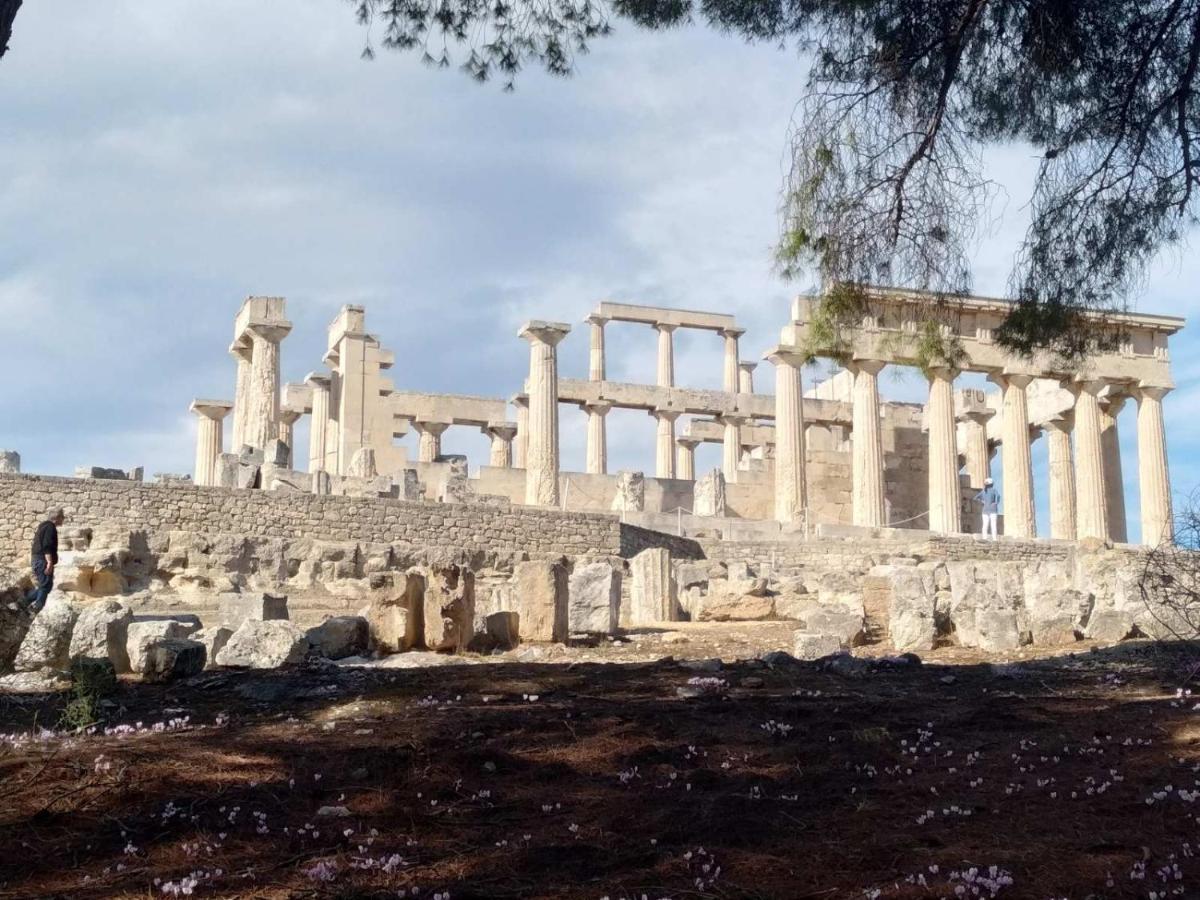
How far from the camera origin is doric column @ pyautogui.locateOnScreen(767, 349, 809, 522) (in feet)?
111

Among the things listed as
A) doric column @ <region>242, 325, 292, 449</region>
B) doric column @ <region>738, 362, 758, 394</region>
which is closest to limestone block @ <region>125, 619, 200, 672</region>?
doric column @ <region>242, 325, 292, 449</region>

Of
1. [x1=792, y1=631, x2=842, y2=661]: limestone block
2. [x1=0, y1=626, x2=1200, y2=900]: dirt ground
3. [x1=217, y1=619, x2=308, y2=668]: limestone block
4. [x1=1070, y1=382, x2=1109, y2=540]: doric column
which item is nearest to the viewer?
[x1=0, y1=626, x2=1200, y2=900]: dirt ground

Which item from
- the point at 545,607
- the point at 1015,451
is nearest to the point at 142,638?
the point at 545,607

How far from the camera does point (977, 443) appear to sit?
40.9 m

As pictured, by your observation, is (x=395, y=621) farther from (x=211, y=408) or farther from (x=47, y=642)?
(x=211, y=408)

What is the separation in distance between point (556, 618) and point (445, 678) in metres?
4.84

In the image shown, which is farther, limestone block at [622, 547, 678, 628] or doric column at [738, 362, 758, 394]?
doric column at [738, 362, 758, 394]

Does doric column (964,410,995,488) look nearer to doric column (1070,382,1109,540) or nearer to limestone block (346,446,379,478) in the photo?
doric column (1070,382,1109,540)

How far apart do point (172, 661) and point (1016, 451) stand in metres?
27.7

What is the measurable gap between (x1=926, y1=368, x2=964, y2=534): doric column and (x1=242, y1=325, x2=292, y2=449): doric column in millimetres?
14041

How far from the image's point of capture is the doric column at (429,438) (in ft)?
125

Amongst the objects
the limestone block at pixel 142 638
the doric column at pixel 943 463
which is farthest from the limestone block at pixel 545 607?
the doric column at pixel 943 463

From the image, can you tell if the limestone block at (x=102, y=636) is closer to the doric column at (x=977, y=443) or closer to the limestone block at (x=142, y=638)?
the limestone block at (x=142, y=638)

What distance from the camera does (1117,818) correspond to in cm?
628
